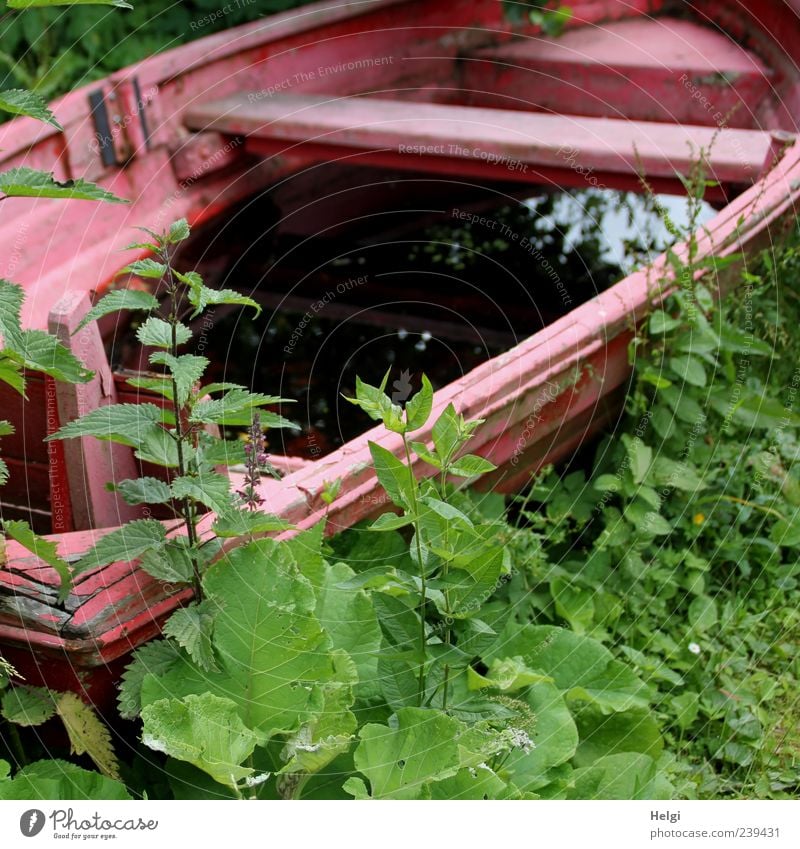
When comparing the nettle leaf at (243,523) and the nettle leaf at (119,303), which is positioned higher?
the nettle leaf at (119,303)

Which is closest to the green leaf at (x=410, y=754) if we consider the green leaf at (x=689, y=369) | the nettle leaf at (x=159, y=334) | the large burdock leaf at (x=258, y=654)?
the large burdock leaf at (x=258, y=654)

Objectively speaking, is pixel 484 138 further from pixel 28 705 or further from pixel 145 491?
pixel 28 705

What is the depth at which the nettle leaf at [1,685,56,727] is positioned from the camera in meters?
1.60

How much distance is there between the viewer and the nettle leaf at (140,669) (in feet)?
5.14

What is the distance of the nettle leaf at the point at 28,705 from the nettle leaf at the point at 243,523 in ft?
1.20

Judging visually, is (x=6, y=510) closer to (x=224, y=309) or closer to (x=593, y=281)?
(x=224, y=309)

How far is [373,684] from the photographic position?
1709mm

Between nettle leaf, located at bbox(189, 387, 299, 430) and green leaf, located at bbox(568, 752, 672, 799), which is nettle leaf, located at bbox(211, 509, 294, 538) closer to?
nettle leaf, located at bbox(189, 387, 299, 430)

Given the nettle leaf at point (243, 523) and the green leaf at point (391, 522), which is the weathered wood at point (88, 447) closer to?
the nettle leaf at point (243, 523)

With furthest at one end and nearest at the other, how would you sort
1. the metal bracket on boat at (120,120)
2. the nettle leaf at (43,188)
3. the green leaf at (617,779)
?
the metal bracket on boat at (120,120) < the green leaf at (617,779) < the nettle leaf at (43,188)

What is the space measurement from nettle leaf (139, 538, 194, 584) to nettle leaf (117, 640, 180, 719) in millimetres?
100

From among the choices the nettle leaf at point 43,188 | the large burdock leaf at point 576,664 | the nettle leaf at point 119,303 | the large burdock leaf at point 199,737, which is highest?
the nettle leaf at point 43,188

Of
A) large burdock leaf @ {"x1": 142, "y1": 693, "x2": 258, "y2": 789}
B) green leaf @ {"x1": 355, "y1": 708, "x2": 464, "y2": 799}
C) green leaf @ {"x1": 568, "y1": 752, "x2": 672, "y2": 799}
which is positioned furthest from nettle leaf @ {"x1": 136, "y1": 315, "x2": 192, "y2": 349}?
green leaf @ {"x1": 568, "y1": 752, "x2": 672, "y2": 799}

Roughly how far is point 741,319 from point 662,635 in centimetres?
84
